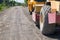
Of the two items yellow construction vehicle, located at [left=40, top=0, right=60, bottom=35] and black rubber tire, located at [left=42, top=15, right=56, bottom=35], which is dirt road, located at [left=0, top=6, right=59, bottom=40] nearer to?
black rubber tire, located at [left=42, top=15, right=56, bottom=35]

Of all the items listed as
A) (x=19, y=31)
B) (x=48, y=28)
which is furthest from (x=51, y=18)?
(x=19, y=31)

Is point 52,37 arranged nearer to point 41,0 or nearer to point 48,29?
point 48,29

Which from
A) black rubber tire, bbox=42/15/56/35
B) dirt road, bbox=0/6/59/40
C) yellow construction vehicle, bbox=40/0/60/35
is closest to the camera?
yellow construction vehicle, bbox=40/0/60/35

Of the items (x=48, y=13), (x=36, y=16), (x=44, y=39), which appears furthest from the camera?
(x=36, y=16)

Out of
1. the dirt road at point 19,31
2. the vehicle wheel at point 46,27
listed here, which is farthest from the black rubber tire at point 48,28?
the dirt road at point 19,31

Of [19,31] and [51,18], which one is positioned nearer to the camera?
[51,18]

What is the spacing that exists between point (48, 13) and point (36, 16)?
9.66 ft

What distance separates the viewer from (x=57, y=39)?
8883 millimetres

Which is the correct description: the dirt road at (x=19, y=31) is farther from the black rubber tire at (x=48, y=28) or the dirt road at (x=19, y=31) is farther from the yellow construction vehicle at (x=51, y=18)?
the yellow construction vehicle at (x=51, y=18)

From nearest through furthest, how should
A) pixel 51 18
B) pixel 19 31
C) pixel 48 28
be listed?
1. pixel 51 18
2. pixel 48 28
3. pixel 19 31

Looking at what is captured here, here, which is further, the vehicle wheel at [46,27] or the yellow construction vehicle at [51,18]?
the vehicle wheel at [46,27]

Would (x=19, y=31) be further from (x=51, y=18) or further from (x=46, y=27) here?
(x=51, y=18)

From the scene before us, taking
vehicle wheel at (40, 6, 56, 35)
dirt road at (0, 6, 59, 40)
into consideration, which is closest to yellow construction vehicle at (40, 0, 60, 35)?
vehicle wheel at (40, 6, 56, 35)

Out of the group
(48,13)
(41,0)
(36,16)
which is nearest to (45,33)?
(48,13)
